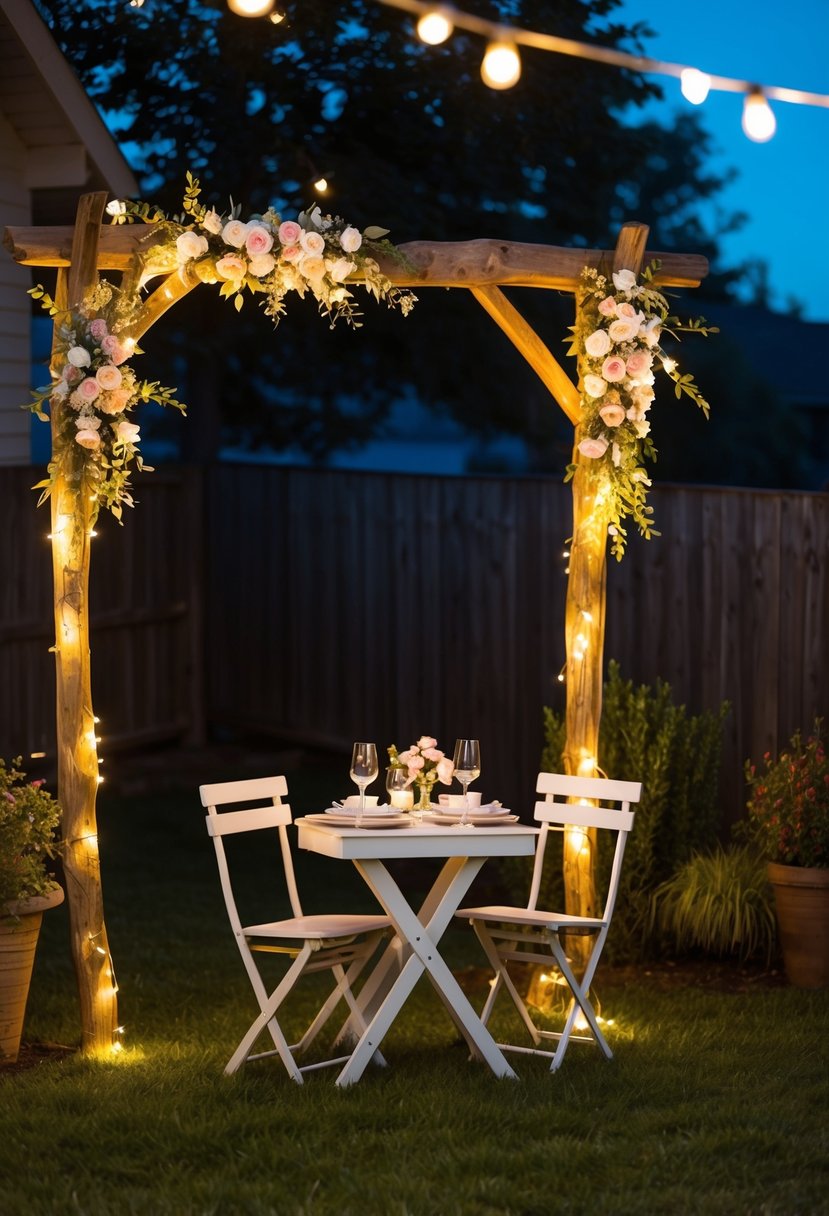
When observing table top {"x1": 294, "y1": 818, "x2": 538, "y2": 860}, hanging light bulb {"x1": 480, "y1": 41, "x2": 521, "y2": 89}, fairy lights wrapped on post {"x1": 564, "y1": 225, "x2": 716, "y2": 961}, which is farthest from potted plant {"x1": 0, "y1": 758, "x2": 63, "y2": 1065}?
hanging light bulb {"x1": 480, "y1": 41, "x2": 521, "y2": 89}

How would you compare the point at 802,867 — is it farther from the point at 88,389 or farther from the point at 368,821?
the point at 88,389

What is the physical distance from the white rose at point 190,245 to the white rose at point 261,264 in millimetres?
163

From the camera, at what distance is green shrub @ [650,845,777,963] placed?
6.85 m

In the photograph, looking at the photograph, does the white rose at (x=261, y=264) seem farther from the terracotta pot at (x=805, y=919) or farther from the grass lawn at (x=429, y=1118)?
the terracotta pot at (x=805, y=919)

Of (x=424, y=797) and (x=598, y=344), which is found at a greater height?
(x=598, y=344)

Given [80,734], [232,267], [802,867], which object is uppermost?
[232,267]

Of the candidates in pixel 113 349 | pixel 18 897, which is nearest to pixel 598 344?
pixel 113 349

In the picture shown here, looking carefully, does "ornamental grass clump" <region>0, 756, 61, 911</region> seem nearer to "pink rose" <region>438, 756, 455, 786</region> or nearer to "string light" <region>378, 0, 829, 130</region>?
"pink rose" <region>438, 756, 455, 786</region>

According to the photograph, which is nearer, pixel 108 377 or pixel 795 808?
pixel 108 377

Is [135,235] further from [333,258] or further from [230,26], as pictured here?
[230,26]

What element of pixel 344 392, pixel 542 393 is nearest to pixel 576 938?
pixel 344 392

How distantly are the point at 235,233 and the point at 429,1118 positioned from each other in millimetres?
2893

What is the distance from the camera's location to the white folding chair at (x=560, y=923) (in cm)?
546

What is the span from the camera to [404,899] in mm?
5273
